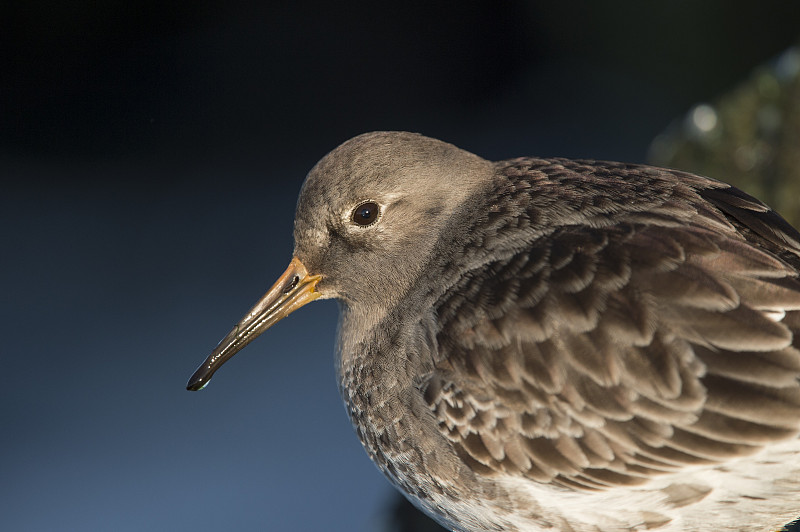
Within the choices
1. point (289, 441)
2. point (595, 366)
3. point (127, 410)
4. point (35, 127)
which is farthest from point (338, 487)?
point (35, 127)

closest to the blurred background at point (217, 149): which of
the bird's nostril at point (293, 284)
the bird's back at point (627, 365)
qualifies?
the bird's nostril at point (293, 284)

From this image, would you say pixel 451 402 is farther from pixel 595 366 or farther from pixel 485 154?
pixel 485 154

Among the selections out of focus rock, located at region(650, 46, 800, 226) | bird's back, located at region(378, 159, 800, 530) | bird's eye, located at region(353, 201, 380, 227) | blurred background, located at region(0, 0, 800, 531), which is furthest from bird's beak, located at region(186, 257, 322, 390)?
blurred background, located at region(0, 0, 800, 531)

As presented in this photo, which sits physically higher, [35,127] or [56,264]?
[35,127]

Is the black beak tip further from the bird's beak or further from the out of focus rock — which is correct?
the out of focus rock

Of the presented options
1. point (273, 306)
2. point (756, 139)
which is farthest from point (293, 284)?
point (756, 139)

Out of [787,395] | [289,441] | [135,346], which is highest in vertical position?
[135,346]

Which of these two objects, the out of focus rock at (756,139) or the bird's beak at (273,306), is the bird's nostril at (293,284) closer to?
the bird's beak at (273,306)
